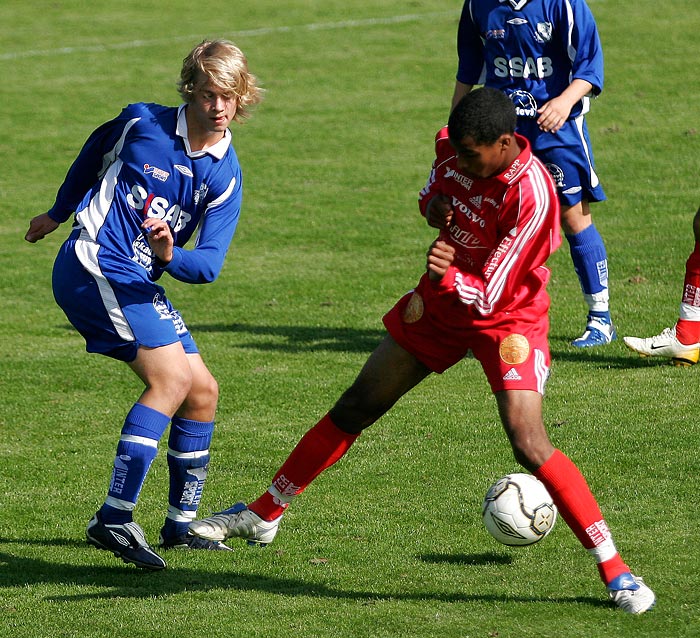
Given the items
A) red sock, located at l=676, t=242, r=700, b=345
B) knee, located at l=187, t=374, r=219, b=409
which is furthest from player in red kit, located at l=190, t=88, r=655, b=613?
red sock, located at l=676, t=242, r=700, b=345

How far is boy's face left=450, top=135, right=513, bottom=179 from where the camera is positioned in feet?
15.5

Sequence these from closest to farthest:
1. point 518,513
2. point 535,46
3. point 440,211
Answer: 1. point 440,211
2. point 518,513
3. point 535,46

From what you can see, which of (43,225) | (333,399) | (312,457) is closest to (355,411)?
(312,457)

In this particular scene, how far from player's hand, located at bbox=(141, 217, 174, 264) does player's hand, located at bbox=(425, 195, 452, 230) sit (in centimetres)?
109

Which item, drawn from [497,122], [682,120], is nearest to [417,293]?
[497,122]

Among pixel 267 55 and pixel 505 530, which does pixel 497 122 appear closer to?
pixel 505 530

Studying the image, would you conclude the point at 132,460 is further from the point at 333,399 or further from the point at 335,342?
the point at 335,342

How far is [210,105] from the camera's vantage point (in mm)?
5422

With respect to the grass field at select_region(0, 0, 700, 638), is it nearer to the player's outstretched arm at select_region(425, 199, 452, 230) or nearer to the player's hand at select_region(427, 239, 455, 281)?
the player's hand at select_region(427, 239, 455, 281)

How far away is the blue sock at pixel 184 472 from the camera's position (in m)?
5.80

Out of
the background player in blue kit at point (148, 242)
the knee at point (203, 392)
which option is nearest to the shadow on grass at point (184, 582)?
the background player in blue kit at point (148, 242)

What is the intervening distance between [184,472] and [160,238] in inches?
49.0

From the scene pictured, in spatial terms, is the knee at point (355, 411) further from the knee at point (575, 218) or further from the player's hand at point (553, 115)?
the knee at point (575, 218)

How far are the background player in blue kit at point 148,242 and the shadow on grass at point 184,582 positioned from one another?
130mm
